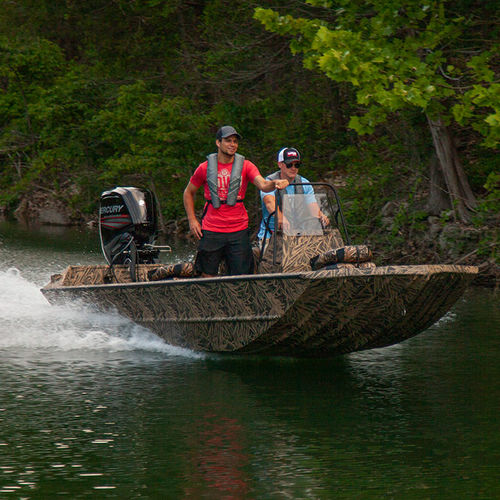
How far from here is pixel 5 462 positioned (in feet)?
18.4

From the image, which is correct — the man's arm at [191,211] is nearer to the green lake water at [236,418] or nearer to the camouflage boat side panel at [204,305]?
the camouflage boat side panel at [204,305]

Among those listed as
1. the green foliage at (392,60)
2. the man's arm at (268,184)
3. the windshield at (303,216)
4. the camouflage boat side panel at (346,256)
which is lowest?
the camouflage boat side panel at (346,256)

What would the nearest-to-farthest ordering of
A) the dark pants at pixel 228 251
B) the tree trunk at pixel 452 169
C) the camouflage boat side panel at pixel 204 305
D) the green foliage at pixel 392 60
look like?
the camouflage boat side panel at pixel 204 305, the dark pants at pixel 228 251, the green foliage at pixel 392 60, the tree trunk at pixel 452 169

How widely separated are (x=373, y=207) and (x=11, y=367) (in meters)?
10.7

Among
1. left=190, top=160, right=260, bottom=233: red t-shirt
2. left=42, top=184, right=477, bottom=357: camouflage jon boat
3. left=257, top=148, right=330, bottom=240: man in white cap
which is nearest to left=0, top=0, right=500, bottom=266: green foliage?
left=257, top=148, right=330, bottom=240: man in white cap

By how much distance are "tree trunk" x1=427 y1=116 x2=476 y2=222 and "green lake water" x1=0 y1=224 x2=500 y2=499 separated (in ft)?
18.0

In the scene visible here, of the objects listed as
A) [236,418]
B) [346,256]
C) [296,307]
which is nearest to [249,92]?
[346,256]

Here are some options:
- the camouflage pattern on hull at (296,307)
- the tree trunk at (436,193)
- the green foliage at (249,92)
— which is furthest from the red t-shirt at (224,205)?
the tree trunk at (436,193)

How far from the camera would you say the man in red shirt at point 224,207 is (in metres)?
8.36

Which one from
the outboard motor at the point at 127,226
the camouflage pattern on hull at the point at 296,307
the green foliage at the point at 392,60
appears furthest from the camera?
the green foliage at the point at 392,60

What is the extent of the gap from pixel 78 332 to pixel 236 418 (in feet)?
12.8

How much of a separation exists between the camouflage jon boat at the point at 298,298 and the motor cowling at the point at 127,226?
2.99 ft

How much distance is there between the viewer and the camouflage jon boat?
295 inches

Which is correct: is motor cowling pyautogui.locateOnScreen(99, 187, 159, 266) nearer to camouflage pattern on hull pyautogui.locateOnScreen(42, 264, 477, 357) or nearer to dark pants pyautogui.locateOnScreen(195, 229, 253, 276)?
camouflage pattern on hull pyautogui.locateOnScreen(42, 264, 477, 357)
